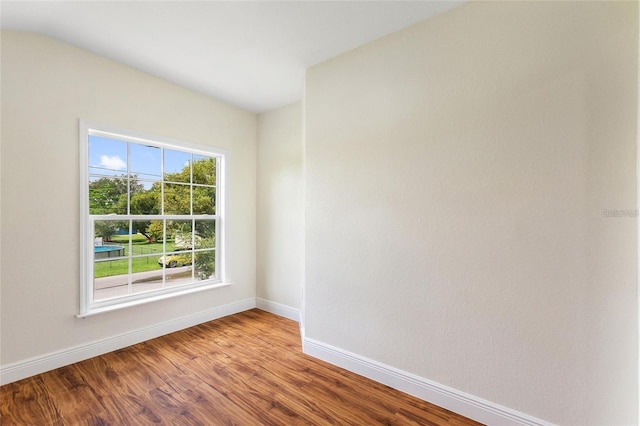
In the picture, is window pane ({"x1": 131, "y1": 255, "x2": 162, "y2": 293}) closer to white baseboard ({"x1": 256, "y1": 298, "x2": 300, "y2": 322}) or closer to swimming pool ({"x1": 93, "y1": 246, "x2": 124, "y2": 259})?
swimming pool ({"x1": 93, "y1": 246, "x2": 124, "y2": 259})

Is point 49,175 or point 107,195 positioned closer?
point 49,175

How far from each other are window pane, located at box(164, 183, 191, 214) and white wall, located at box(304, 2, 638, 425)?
1.80 meters

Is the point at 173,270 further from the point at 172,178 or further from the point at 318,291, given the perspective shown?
the point at 318,291

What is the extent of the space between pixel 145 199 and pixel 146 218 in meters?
0.19

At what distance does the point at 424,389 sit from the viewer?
1888 millimetres

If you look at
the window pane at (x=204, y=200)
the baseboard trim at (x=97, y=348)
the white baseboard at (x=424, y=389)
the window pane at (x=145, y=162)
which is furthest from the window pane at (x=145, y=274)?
the white baseboard at (x=424, y=389)

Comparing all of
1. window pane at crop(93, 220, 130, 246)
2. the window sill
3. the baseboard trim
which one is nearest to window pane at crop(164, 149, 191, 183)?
window pane at crop(93, 220, 130, 246)

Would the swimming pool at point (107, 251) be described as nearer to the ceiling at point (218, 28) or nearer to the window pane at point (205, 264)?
the window pane at point (205, 264)

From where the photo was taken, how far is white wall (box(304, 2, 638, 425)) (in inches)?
54.3

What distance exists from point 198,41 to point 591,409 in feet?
10.9

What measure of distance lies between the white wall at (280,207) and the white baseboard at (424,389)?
101 centimetres

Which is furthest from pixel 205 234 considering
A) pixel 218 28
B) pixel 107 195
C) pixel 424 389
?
pixel 424 389

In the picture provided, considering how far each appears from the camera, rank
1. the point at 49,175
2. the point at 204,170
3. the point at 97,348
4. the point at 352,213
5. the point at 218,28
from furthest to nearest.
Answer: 1. the point at 204,170
2. the point at 97,348
3. the point at 352,213
4. the point at 49,175
5. the point at 218,28

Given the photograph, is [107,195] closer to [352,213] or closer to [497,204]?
[352,213]
